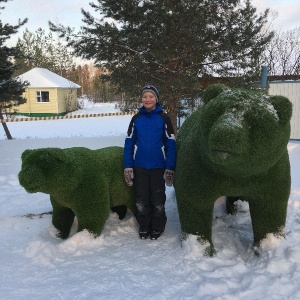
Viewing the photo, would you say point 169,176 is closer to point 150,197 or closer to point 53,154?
point 150,197

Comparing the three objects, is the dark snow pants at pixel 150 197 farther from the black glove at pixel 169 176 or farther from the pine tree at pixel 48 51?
the pine tree at pixel 48 51

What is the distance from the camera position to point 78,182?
3.40 meters

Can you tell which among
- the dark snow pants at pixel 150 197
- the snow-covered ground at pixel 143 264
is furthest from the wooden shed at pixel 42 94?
the dark snow pants at pixel 150 197

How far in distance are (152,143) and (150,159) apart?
18cm

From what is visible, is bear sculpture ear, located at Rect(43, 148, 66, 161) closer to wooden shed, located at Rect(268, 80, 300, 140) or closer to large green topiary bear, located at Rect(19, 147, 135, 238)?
large green topiary bear, located at Rect(19, 147, 135, 238)

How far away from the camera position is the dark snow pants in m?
3.76

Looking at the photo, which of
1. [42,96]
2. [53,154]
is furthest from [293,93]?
[42,96]

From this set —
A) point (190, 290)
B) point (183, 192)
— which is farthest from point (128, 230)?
point (190, 290)

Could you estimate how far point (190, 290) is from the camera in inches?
103

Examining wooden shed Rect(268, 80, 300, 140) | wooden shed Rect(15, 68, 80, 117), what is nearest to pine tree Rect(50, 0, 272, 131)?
wooden shed Rect(268, 80, 300, 140)

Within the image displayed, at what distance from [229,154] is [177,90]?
6568mm

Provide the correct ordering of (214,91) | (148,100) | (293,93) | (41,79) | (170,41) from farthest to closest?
(41,79) → (293,93) → (170,41) → (148,100) → (214,91)

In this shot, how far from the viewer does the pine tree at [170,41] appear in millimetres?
8336

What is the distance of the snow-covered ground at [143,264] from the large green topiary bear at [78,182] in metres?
0.21
